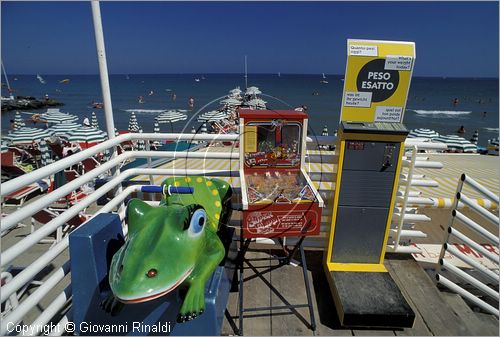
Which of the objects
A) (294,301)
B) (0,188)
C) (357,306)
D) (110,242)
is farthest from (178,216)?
(357,306)

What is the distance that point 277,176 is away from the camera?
279cm

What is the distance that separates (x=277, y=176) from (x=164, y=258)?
1.45 m

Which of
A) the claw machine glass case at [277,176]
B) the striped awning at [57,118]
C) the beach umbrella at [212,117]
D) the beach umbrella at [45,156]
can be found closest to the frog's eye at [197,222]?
the claw machine glass case at [277,176]

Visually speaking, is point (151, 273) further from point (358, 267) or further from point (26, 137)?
point (26, 137)

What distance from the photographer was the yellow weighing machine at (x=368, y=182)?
2.47 m

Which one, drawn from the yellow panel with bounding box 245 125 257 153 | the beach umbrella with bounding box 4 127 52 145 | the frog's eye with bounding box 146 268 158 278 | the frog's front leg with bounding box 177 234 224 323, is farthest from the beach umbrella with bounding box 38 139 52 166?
the frog's eye with bounding box 146 268 158 278

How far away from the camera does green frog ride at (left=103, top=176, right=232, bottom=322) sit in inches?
61.9

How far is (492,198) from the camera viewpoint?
267 centimetres

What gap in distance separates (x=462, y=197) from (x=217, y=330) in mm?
2638

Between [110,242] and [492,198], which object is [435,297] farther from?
[110,242]

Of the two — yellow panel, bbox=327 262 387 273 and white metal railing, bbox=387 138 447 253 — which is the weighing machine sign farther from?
yellow panel, bbox=327 262 387 273

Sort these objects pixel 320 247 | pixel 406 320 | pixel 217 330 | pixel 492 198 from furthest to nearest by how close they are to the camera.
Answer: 1. pixel 320 247
2. pixel 492 198
3. pixel 406 320
4. pixel 217 330

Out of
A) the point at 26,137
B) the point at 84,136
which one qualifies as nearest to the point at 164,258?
the point at 84,136

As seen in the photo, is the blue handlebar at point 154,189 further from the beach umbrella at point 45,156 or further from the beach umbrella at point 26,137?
the beach umbrella at point 26,137
